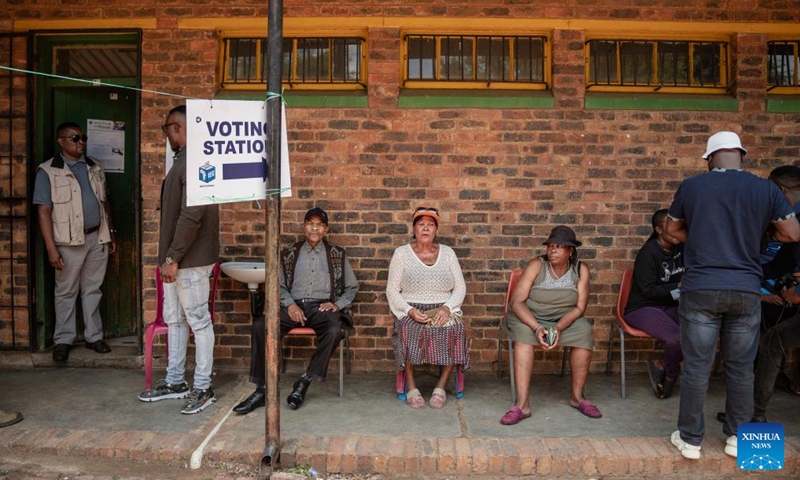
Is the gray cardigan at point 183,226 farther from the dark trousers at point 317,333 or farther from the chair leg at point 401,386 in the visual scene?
the chair leg at point 401,386

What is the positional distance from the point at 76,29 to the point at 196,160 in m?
2.76

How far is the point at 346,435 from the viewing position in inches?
161

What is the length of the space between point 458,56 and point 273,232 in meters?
2.65

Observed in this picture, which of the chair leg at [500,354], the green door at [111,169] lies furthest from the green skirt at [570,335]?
the green door at [111,169]

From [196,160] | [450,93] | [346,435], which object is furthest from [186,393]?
[450,93]

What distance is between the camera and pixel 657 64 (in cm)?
554

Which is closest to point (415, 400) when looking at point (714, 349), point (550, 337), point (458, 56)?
point (550, 337)

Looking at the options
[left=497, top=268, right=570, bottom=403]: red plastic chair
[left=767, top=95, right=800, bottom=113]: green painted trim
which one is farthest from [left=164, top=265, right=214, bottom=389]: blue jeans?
[left=767, top=95, right=800, bottom=113]: green painted trim

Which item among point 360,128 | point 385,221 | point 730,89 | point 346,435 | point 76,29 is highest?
point 76,29

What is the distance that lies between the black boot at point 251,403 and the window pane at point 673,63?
164 inches

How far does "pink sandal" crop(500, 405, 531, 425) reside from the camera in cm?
432

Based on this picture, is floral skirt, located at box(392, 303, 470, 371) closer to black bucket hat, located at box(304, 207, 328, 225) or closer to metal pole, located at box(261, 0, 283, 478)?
black bucket hat, located at box(304, 207, 328, 225)

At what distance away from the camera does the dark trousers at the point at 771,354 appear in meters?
4.16

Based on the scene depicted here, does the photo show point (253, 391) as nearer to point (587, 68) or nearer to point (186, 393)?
point (186, 393)
